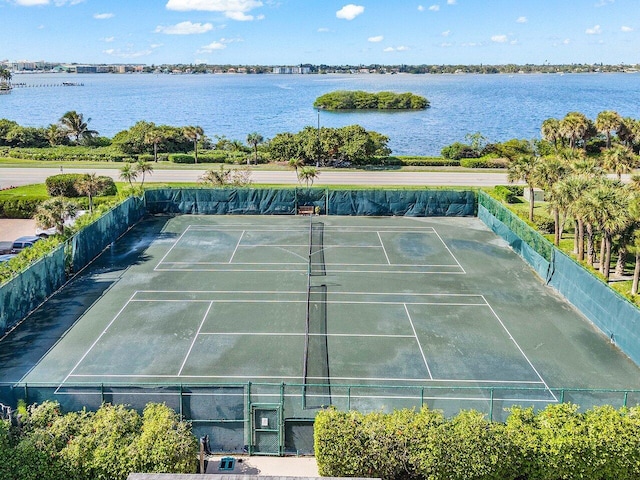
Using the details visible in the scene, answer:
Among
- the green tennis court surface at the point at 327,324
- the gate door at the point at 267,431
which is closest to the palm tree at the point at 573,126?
the green tennis court surface at the point at 327,324

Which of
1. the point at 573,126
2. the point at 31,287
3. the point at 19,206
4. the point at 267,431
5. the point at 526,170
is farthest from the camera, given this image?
the point at 573,126

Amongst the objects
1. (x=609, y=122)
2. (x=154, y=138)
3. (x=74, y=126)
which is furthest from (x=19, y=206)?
(x=609, y=122)

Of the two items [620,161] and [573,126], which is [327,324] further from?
[573,126]

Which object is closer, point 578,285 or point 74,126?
point 578,285

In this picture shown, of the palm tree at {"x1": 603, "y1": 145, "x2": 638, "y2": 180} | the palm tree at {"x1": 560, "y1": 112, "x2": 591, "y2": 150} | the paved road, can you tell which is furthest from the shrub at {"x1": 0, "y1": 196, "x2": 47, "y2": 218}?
the palm tree at {"x1": 560, "y1": 112, "x2": 591, "y2": 150}

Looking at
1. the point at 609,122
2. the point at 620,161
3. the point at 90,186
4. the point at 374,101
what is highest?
the point at 374,101

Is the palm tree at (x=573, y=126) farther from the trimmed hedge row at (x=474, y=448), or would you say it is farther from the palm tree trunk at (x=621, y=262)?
the trimmed hedge row at (x=474, y=448)

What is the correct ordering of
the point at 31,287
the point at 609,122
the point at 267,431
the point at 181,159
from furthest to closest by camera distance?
1. the point at 181,159
2. the point at 609,122
3. the point at 31,287
4. the point at 267,431

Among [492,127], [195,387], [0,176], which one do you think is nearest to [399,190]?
[195,387]

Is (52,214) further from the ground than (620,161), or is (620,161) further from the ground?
(620,161)
